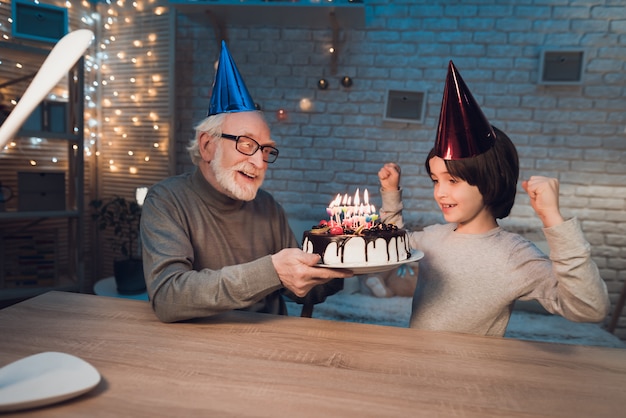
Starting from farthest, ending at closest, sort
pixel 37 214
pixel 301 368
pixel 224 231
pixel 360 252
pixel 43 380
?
1. pixel 37 214
2. pixel 224 231
3. pixel 360 252
4. pixel 301 368
5. pixel 43 380

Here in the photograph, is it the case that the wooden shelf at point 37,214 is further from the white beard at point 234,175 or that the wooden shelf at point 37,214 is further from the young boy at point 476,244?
the young boy at point 476,244

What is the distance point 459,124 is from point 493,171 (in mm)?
187

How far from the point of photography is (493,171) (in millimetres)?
1285

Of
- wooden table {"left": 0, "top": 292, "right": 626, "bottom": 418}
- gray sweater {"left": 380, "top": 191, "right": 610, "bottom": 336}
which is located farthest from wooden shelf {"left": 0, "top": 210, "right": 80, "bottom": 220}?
gray sweater {"left": 380, "top": 191, "right": 610, "bottom": 336}

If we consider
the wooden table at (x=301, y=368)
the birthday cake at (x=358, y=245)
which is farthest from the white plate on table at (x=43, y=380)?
the birthday cake at (x=358, y=245)

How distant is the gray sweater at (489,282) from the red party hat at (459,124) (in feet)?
0.94

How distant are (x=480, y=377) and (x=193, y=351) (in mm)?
545

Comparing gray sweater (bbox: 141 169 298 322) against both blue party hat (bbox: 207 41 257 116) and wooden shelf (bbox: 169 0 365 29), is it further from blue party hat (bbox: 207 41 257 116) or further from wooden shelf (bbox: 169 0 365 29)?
wooden shelf (bbox: 169 0 365 29)

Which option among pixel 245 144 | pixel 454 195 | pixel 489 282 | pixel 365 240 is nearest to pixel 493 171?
pixel 454 195

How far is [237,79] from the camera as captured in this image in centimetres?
148

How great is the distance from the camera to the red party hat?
1192 millimetres

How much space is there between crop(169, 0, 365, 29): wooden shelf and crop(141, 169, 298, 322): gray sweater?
5.70 feet

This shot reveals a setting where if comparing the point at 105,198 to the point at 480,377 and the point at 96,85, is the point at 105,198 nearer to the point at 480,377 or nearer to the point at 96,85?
the point at 96,85

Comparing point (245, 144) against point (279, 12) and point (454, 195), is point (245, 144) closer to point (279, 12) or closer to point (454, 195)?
point (454, 195)
